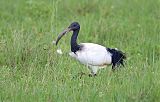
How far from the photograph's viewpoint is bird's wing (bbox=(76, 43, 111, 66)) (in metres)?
7.21

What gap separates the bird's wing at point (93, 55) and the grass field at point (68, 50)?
12 centimetres

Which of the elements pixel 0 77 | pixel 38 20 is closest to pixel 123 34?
pixel 38 20

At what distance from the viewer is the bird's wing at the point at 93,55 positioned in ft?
23.7

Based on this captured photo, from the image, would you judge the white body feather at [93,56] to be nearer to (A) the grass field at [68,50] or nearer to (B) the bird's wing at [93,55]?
(B) the bird's wing at [93,55]

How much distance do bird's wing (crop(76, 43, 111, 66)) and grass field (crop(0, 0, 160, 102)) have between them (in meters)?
0.12

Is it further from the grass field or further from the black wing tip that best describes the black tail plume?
the grass field

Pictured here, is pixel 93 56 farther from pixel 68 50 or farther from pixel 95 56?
pixel 68 50

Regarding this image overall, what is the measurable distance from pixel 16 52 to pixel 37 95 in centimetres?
182

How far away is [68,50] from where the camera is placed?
839 cm

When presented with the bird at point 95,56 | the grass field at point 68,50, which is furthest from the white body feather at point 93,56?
the grass field at point 68,50

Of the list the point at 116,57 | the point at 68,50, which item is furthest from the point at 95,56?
the point at 68,50

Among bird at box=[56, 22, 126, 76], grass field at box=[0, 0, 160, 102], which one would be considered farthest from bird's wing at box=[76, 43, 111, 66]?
grass field at box=[0, 0, 160, 102]

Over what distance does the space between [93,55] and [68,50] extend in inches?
47.4

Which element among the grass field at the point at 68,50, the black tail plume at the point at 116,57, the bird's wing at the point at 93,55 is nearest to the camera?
the grass field at the point at 68,50
